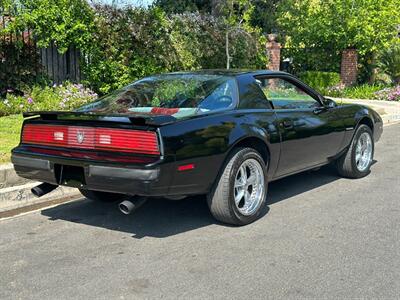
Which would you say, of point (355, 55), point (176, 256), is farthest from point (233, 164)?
point (355, 55)

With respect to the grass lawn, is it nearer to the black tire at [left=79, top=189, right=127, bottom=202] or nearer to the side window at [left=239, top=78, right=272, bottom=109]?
the black tire at [left=79, top=189, right=127, bottom=202]

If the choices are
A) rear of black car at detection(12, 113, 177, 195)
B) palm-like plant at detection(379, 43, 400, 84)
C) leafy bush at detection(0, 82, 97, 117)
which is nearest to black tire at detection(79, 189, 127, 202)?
rear of black car at detection(12, 113, 177, 195)

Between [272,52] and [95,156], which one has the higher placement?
[272,52]

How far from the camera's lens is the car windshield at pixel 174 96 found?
5027 millimetres

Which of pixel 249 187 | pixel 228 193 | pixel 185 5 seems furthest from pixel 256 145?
pixel 185 5

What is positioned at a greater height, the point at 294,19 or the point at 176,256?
the point at 294,19

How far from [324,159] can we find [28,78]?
7.81m

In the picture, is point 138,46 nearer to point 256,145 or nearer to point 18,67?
point 18,67

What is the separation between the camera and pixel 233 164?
4.75 m

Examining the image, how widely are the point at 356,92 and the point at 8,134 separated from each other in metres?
14.2

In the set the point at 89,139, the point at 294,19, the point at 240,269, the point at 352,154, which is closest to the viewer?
the point at 240,269

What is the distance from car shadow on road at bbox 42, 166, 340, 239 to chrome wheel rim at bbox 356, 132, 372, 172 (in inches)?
42.4

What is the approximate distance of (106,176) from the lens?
14.3 ft

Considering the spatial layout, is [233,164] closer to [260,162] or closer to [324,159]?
[260,162]
